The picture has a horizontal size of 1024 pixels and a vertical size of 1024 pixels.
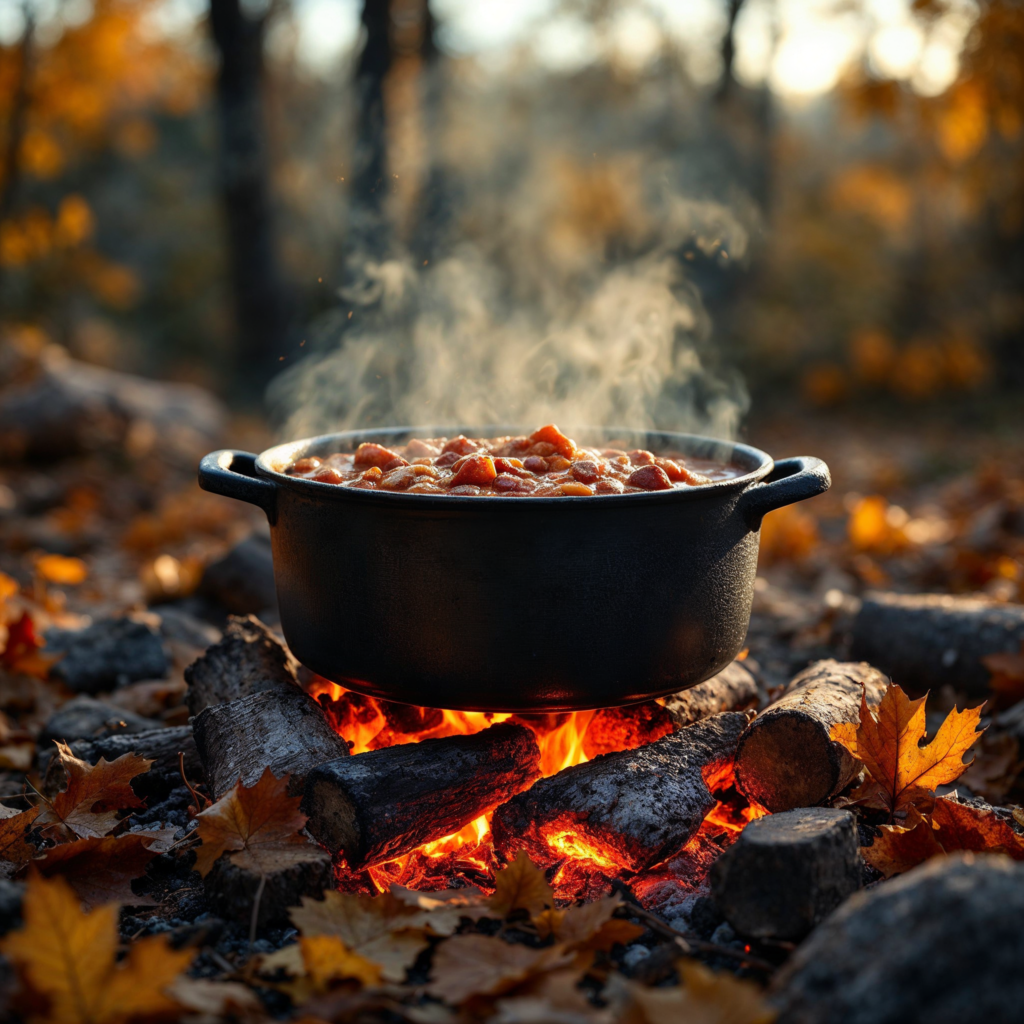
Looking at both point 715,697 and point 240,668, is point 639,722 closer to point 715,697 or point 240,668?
point 715,697

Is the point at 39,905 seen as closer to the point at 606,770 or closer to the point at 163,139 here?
the point at 606,770

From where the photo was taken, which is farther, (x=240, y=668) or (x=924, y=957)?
(x=240, y=668)

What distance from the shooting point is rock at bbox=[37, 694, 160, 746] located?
3008 mm

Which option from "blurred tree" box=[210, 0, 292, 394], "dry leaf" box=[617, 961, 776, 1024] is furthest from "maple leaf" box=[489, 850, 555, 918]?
"blurred tree" box=[210, 0, 292, 394]

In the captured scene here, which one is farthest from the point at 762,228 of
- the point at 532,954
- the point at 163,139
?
the point at 532,954

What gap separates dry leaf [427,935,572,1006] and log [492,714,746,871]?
38cm

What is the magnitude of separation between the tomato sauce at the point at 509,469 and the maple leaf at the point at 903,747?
734 millimetres

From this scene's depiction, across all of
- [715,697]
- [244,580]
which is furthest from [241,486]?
[244,580]

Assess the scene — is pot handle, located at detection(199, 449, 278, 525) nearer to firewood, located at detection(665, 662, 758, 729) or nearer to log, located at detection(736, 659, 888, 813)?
firewood, located at detection(665, 662, 758, 729)

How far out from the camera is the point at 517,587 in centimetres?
209

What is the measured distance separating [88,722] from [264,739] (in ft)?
3.57

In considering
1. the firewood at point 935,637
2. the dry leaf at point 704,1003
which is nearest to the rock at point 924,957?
the dry leaf at point 704,1003

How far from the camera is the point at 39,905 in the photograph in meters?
1.43

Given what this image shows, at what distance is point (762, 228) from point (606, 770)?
13.6 meters
